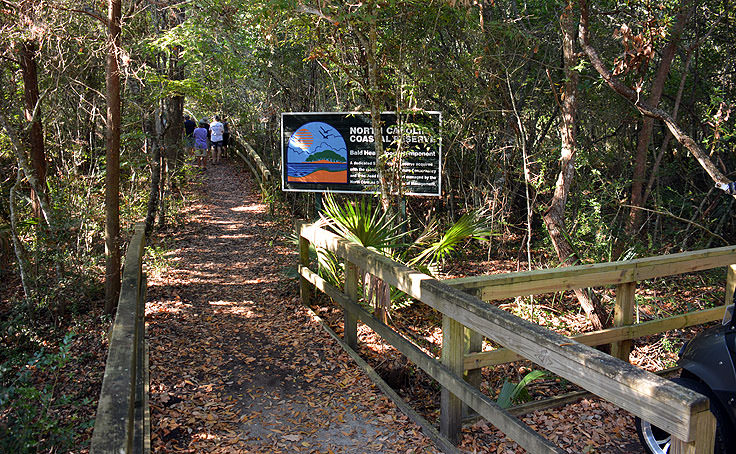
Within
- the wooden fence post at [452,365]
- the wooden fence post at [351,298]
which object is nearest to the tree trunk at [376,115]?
the wooden fence post at [351,298]

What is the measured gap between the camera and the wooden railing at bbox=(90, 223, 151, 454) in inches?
88.0

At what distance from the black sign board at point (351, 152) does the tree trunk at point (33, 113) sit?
136 inches

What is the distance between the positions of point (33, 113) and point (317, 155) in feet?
12.9

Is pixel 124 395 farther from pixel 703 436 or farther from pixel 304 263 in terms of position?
pixel 304 263

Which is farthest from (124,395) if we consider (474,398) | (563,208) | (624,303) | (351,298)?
(563,208)

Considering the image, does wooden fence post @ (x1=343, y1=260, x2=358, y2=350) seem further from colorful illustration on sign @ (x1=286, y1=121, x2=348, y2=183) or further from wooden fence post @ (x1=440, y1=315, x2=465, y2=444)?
colorful illustration on sign @ (x1=286, y1=121, x2=348, y2=183)

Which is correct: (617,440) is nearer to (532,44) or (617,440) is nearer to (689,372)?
(689,372)

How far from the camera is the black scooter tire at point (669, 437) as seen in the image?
309cm

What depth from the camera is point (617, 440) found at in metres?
4.34

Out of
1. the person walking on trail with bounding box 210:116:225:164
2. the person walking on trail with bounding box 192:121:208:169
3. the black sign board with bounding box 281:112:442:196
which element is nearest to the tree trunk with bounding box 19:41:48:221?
the black sign board with bounding box 281:112:442:196

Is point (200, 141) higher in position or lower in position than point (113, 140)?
higher

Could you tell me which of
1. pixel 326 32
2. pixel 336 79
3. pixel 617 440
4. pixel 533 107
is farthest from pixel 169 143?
pixel 617 440

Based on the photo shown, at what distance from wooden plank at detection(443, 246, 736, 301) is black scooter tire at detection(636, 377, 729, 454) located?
1153 millimetres

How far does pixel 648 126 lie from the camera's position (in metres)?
7.83
